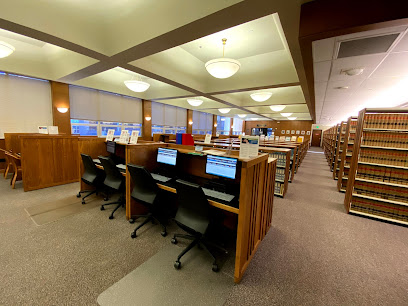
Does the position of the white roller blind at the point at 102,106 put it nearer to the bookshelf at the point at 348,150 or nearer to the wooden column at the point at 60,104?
the wooden column at the point at 60,104

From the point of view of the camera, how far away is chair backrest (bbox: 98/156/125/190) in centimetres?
274

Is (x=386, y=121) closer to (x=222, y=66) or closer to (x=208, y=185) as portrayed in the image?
(x=222, y=66)

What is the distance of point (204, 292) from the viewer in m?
1.55

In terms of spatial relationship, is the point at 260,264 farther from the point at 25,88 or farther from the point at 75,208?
the point at 25,88

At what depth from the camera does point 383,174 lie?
2973mm

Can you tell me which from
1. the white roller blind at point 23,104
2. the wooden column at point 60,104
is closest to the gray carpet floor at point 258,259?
the white roller blind at point 23,104

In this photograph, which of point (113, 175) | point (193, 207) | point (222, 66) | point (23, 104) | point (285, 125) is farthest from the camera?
point (285, 125)

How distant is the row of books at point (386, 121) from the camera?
2.80m

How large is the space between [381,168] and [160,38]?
424 cm

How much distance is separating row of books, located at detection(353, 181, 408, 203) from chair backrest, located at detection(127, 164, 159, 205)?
3.57 metres

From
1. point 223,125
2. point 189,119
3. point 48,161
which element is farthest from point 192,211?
point 223,125

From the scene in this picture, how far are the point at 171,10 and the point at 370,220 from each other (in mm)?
4599

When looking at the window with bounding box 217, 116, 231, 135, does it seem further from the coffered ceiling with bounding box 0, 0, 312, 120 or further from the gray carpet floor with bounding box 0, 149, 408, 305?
the gray carpet floor with bounding box 0, 149, 408, 305

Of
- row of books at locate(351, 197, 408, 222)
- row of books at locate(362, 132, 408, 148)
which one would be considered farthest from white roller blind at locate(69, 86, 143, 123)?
row of books at locate(351, 197, 408, 222)
